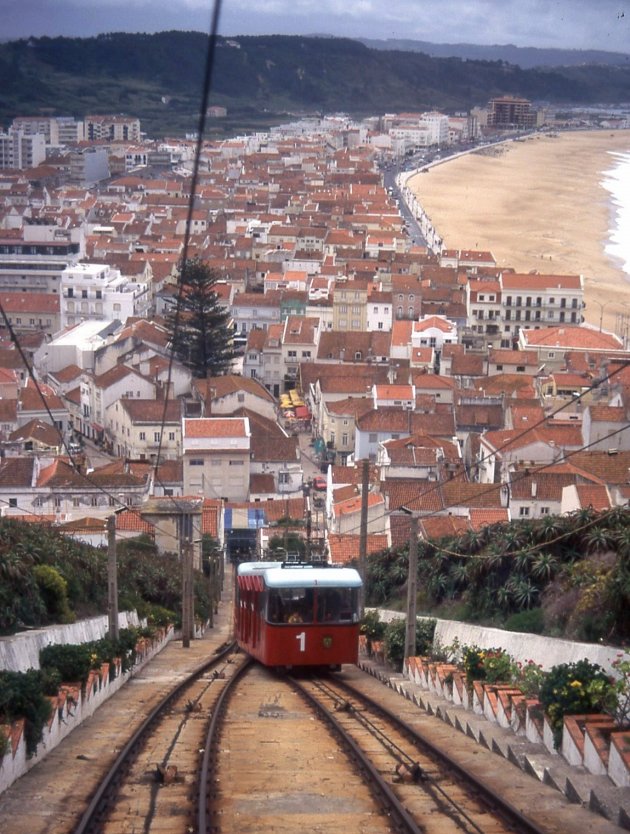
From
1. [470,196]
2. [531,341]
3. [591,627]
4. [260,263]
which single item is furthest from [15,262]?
[591,627]

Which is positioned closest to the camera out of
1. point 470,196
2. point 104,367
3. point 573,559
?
point 573,559

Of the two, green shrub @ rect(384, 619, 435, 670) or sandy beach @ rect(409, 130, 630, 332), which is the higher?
sandy beach @ rect(409, 130, 630, 332)

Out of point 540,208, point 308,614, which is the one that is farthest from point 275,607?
point 540,208

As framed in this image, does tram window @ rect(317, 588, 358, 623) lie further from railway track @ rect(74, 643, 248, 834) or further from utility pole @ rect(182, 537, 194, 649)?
utility pole @ rect(182, 537, 194, 649)

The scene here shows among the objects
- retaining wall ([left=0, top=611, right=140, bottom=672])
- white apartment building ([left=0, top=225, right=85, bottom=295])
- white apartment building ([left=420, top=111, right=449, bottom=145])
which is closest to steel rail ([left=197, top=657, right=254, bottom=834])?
retaining wall ([left=0, top=611, right=140, bottom=672])

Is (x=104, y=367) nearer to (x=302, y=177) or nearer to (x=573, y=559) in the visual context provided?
(x=573, y=559)
